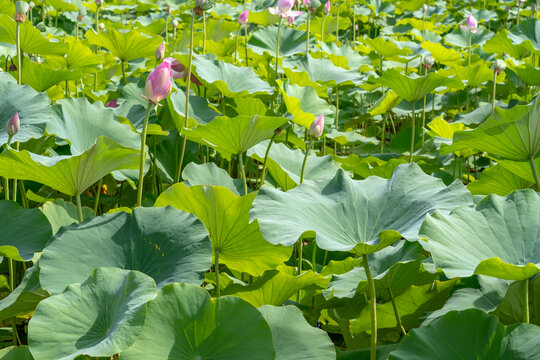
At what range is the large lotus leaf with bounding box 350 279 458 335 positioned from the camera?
3.96 ft

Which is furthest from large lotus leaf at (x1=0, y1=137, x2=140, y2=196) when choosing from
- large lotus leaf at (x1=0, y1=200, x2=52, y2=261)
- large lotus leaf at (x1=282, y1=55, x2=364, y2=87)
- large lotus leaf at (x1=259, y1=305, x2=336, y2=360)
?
large lotus leaf at (x1=282, y1=55, x2=364, y2=87)

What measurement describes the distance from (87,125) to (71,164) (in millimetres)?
504

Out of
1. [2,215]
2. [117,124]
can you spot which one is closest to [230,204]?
[2,215]

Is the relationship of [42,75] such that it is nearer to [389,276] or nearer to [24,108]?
[24,108]

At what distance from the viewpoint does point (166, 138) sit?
6.85 feet

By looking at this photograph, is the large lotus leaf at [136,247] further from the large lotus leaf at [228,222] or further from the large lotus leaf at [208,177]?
the large lotus leaf at [208,177]

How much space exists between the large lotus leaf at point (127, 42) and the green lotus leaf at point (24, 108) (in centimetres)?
80

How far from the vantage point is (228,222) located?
1226 millimetres

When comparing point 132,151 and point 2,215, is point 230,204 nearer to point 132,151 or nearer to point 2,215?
point 132,151

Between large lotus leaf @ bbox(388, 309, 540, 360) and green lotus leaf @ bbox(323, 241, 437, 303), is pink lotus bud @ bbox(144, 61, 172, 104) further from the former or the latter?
large lotus leaf @ bbox(388, 309, 540, 360)

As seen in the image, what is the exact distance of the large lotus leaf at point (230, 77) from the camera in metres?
2.01

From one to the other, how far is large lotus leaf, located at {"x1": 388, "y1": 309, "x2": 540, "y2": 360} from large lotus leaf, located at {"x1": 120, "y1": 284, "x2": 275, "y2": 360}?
0.71 feet

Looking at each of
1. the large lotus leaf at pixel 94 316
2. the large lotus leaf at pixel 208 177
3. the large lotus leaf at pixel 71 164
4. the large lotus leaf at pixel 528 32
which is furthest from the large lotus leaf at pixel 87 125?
the large lotus leaf at pixel 528 32

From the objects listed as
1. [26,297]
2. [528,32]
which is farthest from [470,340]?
[528,32]
